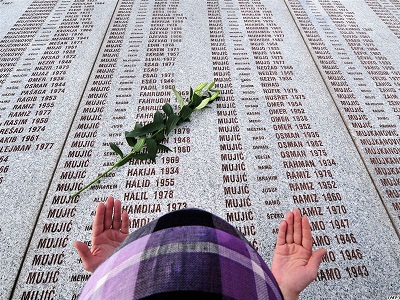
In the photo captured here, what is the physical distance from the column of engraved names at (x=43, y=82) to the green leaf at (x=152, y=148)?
750 mm

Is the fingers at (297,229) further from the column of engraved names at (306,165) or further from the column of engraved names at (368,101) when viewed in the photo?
the column of engraved names at (368,101)

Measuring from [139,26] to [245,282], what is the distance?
11.2 ft

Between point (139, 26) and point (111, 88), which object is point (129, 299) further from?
point (139, 26)

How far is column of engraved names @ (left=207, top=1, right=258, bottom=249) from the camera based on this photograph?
6.70 ft

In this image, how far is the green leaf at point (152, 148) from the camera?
2291 mm

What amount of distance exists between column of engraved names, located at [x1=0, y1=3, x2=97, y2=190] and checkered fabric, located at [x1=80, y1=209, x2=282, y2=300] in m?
1.71

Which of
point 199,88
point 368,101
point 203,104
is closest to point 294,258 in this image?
point 203,104

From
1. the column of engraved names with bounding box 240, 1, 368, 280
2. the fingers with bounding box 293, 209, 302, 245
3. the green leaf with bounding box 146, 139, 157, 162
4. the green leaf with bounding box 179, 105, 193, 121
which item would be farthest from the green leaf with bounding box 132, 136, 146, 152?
the fingers with bounding box 293, 209, 302, 245

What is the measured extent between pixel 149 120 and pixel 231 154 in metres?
0.72

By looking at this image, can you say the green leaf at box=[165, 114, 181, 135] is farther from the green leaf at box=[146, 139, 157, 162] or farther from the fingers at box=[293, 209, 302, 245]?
the fingers at box=[293, 209, 302, 245]

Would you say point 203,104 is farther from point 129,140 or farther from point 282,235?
point 282,235

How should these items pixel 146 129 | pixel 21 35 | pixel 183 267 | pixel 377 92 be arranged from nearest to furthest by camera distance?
pixel 183 267
pixel 146 129
pixel 377 92
pixel 21 35

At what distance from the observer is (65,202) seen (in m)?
2.10

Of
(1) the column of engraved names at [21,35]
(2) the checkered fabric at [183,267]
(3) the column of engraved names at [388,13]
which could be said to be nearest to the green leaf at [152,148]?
(2) the checkered fabric at [183,267]
